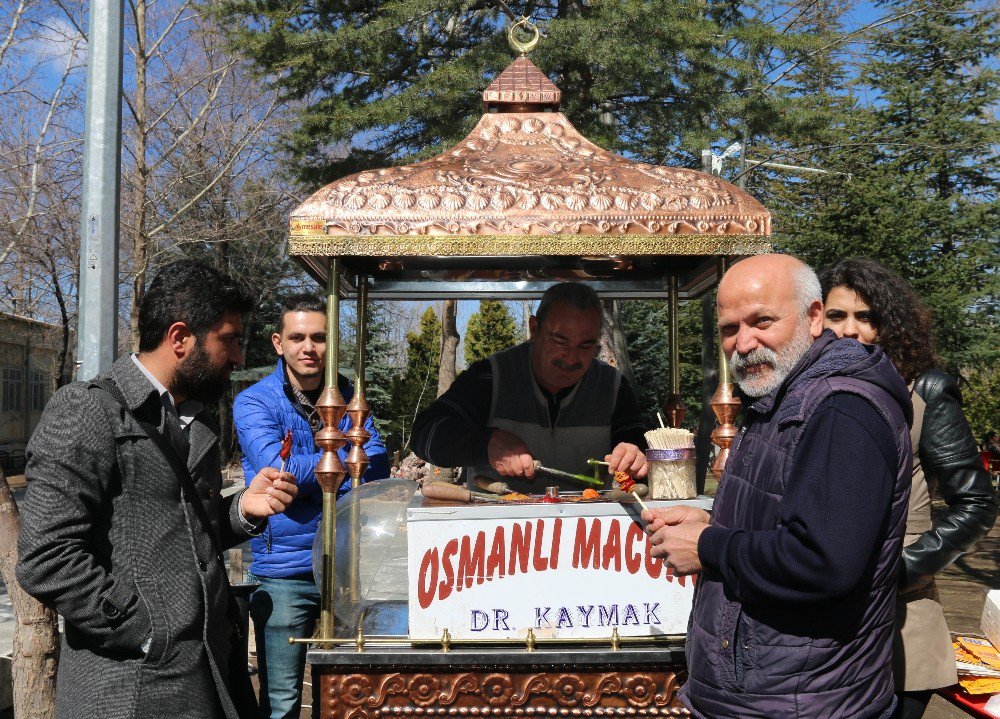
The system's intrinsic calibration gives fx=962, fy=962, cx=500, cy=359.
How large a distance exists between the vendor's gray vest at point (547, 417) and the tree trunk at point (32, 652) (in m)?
1.75

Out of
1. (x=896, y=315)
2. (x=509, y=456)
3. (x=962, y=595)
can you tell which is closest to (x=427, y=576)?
(x=509, y=456)

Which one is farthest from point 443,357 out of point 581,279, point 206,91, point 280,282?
point 280,282

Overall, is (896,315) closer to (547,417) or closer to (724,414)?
(724,414)

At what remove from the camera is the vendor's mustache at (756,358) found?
220 cm

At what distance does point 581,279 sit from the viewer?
4.14 m

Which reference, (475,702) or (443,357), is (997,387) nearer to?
(443,357)

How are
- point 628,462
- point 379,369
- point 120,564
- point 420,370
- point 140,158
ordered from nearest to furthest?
point 120,564 < point 628,462 < point 420,370 < point 140,158 < point 379,369

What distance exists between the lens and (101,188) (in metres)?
3.75

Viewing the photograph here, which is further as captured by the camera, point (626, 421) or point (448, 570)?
point (626, 421)

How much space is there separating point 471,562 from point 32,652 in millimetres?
2026

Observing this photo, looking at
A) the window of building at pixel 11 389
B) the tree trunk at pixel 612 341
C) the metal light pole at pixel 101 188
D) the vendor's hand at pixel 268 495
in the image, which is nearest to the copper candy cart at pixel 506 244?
the vendor's hand at pixel 268 495

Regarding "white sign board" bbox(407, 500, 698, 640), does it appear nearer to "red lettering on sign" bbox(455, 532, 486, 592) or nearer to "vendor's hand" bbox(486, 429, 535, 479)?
"red lettering on sign" bbox(455, 532, 486, 592)

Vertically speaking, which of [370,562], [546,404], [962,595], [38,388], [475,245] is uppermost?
[475,245]

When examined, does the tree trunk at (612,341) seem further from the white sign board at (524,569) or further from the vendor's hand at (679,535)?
the vendor's hand at (679,535)
